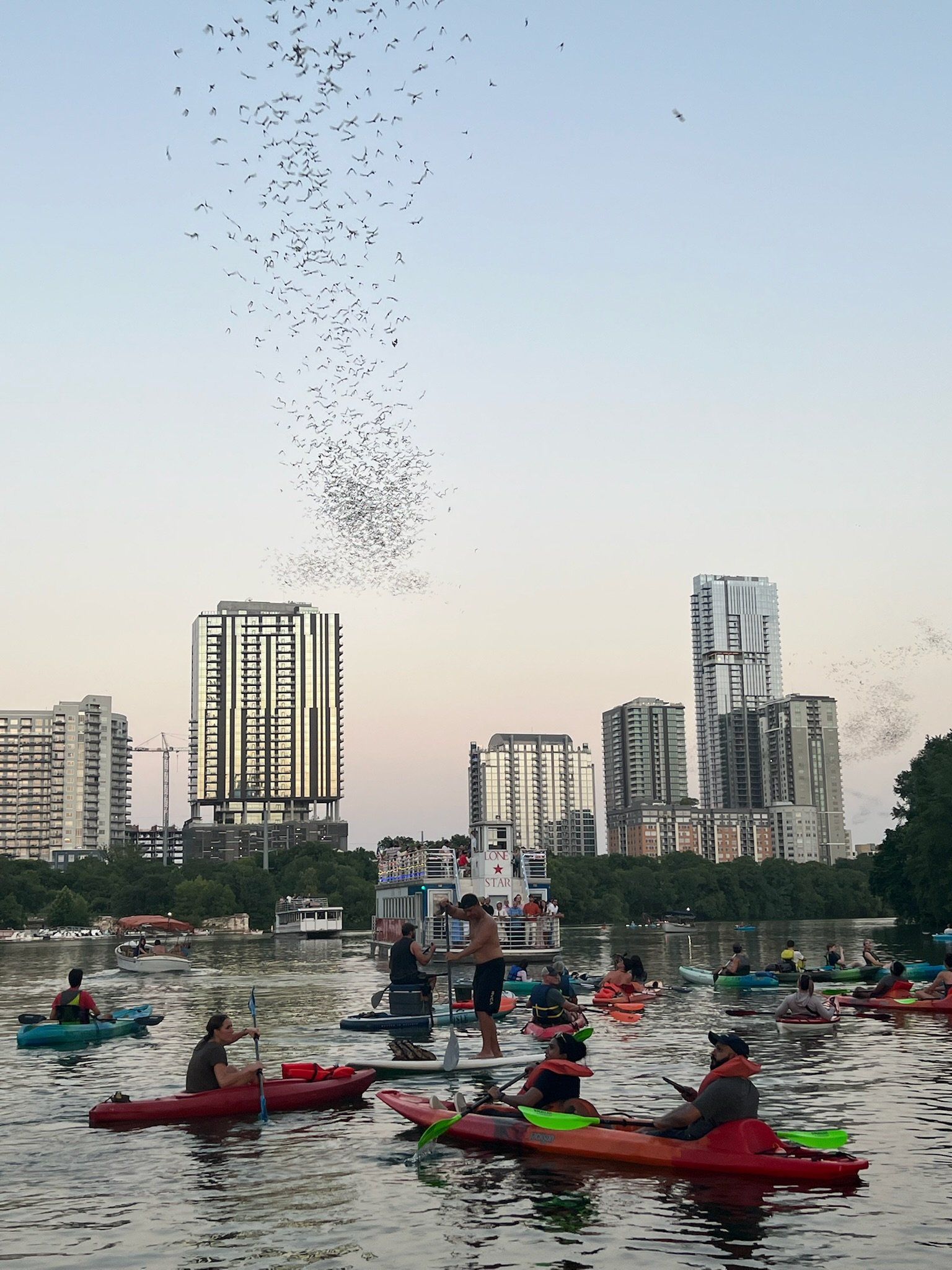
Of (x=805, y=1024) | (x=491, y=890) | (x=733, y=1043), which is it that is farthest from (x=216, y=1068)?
(x=491, y=890)

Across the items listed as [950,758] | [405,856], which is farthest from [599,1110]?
[950,758]

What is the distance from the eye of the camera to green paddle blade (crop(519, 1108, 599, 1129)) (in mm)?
16172

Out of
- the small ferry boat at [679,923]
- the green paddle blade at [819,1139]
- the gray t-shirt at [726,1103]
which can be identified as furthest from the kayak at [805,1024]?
the small ferry boat at [679,923]

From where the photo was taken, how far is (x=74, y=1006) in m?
32.4

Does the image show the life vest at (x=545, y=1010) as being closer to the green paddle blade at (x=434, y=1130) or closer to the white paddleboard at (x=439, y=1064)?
the white paddleboard at (x=439, y=1064)

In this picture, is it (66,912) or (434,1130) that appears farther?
(66,912)

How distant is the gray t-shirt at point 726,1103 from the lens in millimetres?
14977

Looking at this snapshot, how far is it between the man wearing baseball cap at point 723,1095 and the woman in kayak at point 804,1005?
18.4 m

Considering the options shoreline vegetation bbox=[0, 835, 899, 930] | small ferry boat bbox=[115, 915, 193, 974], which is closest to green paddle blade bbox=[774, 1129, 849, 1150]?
small ferry boat bbox=[115, 915, 193, 974]

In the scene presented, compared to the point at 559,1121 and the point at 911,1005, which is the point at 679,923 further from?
the point at 559,1121

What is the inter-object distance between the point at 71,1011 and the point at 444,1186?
20.5 metres

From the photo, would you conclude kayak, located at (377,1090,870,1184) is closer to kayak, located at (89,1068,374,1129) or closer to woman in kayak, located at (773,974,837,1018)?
kayak, located at (89,1068,374,1129)

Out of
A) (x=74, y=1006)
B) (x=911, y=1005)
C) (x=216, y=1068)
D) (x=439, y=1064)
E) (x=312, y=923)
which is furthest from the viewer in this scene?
(x=312, y=923)

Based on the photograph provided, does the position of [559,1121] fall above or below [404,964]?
below
